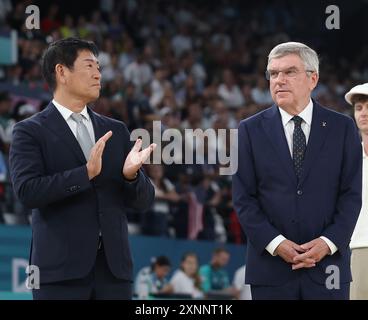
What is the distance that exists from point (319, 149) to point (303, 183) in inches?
7.1

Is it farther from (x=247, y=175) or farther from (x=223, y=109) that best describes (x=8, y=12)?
(x=247, y=175)

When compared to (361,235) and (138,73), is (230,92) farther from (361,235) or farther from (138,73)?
(361,235)

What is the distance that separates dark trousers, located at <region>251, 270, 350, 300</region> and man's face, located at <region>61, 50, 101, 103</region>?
3.72 feet

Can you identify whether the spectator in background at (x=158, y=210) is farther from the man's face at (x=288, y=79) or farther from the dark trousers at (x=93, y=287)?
the dark trousers at (x=93, y=287)

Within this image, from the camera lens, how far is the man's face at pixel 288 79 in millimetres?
4383

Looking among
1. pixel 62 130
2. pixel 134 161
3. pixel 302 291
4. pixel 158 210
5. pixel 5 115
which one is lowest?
pixel 158 210

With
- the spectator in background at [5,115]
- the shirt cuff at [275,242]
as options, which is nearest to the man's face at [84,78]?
the shirt cuff at [275,242]

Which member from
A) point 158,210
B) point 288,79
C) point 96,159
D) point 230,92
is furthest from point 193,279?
point 96,159

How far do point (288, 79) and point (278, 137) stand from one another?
257 millimetres

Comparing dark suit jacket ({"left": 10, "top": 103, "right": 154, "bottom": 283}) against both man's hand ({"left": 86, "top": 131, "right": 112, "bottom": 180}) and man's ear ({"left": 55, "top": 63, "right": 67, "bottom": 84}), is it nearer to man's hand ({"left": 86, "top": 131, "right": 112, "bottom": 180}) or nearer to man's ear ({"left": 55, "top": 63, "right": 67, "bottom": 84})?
man's hand ({"left": 86, "top": 131, "right": 112, "bottom": 180})

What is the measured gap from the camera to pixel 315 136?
4.39 metres

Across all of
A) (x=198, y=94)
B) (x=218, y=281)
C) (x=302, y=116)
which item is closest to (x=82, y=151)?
(x=302, y=116)

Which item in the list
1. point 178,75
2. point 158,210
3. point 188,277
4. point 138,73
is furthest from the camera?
point 178,75

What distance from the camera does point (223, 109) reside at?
14.2 m
